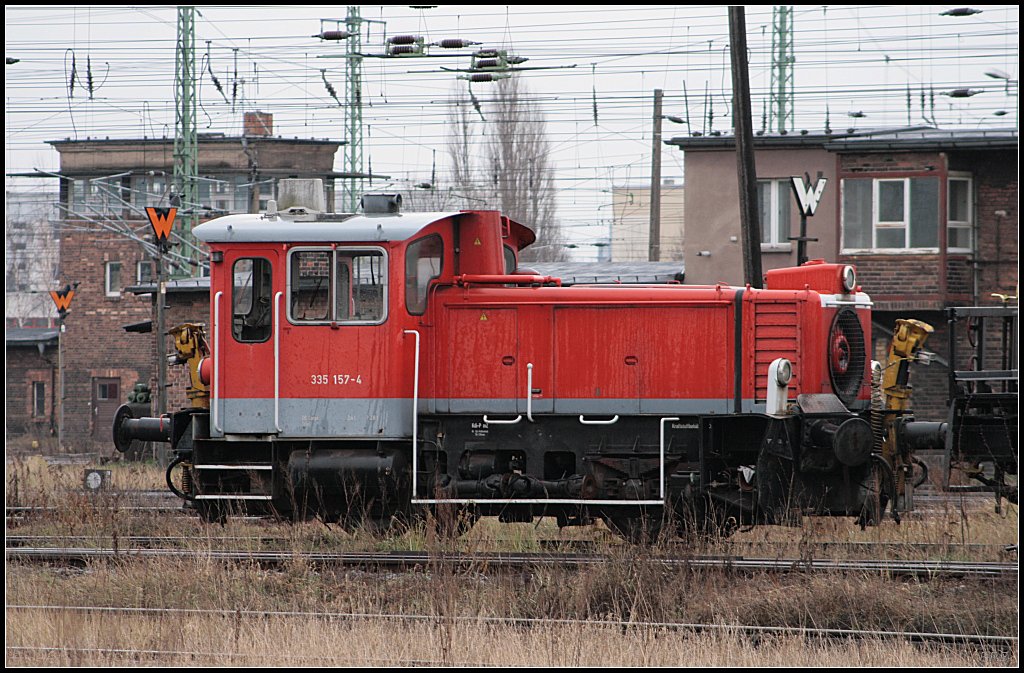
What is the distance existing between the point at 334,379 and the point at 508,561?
7.86 ft

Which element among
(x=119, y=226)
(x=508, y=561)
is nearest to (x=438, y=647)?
(x=508, y=561)

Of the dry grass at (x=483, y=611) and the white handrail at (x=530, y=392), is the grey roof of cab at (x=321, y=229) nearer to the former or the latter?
the white handrail at (x=530, y=392)

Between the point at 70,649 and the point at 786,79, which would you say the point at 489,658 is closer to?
the point at 70,649

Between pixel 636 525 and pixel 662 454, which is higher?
pixel 662 454

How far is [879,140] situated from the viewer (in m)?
24.4

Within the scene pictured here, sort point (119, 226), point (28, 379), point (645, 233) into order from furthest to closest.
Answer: point (645, 233), point (28, 379), point (119, 226)

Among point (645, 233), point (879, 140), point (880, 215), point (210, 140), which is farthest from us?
point (645, 233)

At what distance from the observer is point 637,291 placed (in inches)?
411

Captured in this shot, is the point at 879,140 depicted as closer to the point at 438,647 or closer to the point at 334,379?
the point at 334,379

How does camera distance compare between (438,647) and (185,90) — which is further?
(185,90)

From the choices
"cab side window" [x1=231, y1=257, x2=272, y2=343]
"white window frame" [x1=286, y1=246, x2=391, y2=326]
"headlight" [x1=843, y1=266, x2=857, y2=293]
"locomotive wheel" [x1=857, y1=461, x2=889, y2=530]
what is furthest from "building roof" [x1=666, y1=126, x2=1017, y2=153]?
"cab side window" [x1=231, y1=257, x2=272, y2=343]

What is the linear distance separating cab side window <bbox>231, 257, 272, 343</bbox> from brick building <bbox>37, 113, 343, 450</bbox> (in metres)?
26.8

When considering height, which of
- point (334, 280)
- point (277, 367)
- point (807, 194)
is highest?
point (807, 194)

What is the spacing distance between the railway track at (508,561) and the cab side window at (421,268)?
239 cm
